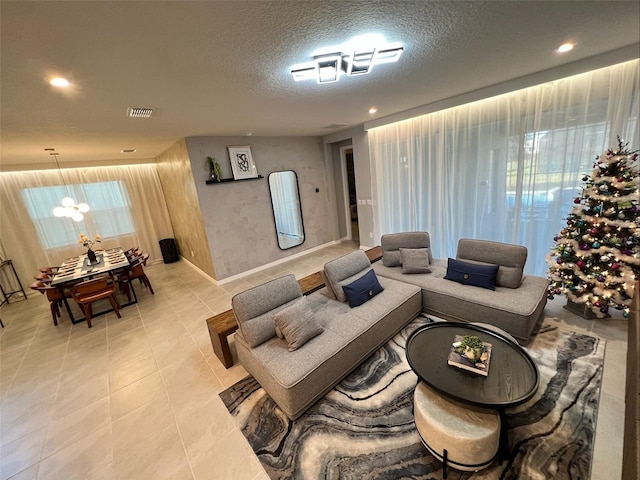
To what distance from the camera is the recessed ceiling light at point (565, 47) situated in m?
2.29

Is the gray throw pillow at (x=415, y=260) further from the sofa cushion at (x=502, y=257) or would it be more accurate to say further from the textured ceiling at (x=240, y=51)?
the textured ceiling at (x=240, y=51)

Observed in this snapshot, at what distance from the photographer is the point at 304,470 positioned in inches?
65.6

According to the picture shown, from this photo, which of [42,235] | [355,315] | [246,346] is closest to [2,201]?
[42,235]

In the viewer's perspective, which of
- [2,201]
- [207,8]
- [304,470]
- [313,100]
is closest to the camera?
[207,8]

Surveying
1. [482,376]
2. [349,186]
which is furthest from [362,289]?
[349,186]

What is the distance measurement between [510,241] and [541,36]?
266 cm

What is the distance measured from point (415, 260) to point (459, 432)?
226 cm

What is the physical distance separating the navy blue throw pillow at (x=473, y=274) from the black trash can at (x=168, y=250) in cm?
674

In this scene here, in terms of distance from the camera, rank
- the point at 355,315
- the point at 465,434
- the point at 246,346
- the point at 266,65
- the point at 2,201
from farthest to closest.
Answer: the point at 2,201 → the point at 355,315 → the point at 246,346 → the point at 266,65 → the point at 465,434

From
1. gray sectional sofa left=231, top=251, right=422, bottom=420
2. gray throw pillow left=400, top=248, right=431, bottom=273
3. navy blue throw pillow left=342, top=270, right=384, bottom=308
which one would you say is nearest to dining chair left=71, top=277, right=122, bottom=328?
gray sectional sofa left=231, top=251, right=422, bottom=420

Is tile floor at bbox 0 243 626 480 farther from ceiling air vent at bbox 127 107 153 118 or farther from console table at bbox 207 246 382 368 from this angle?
ceiling air vent at bbox 127 107 153 118

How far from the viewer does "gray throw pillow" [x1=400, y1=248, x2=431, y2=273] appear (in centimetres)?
343

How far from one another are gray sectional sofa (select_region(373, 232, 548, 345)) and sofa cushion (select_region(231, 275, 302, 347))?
1.68 meters

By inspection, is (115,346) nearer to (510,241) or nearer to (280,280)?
(280,280)
